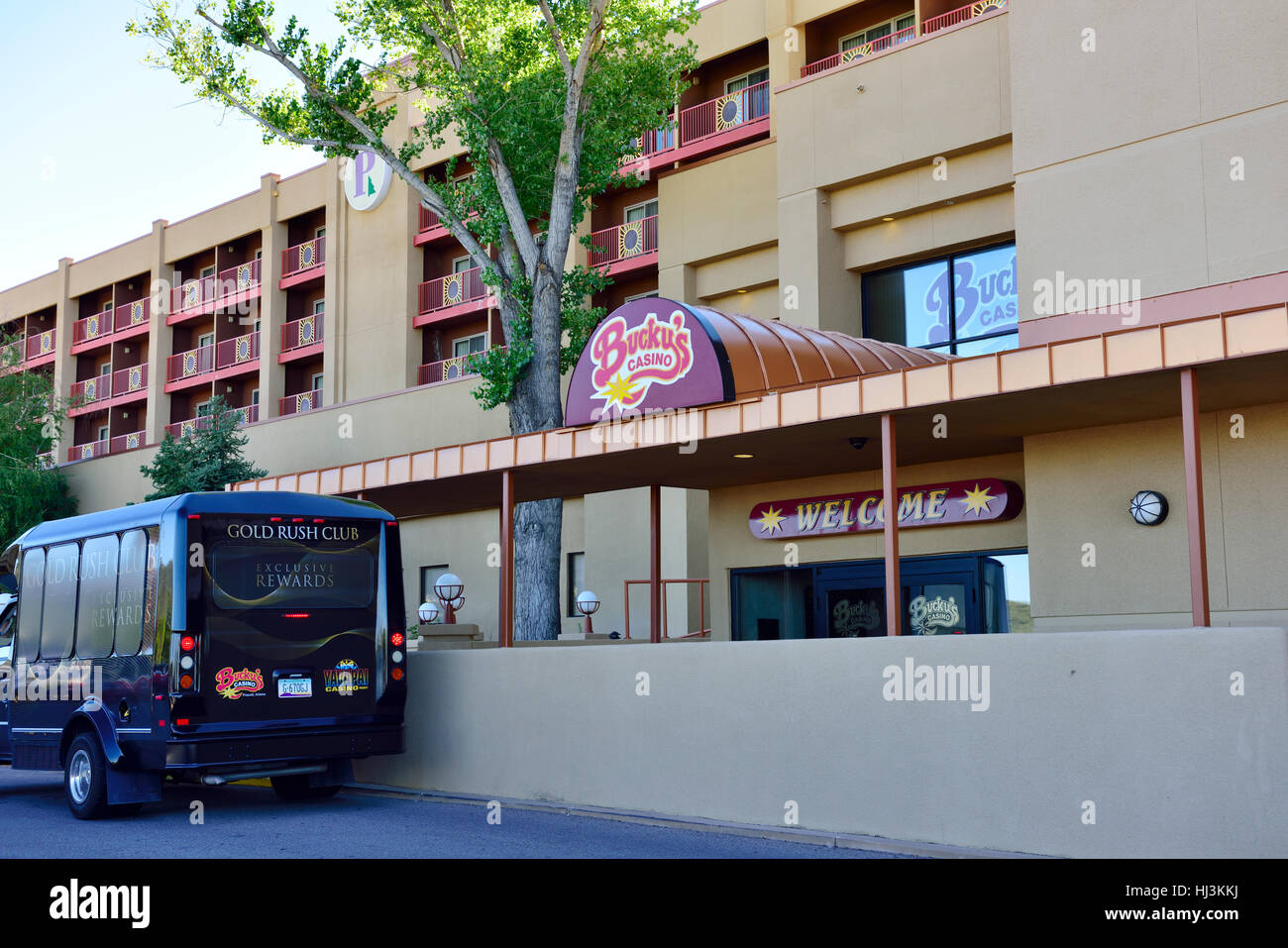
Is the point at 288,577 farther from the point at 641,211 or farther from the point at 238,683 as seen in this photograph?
the point at 641,211

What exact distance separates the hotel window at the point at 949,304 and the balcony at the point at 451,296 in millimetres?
16932

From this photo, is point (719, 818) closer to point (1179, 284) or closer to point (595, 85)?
point (1179, 284)

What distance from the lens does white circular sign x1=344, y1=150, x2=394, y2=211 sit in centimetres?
3778

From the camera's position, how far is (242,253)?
44.7 meters

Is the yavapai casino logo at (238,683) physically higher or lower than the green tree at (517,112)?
lower

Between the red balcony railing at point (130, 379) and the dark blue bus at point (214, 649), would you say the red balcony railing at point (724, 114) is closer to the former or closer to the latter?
the dark blue bus at point (214, 649)

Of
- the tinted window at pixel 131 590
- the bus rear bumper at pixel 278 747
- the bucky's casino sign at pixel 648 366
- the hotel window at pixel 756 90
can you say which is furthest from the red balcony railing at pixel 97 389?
the bus rear bumper at pixel 278 747

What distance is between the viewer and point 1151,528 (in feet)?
44.2

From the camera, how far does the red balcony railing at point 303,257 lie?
133 ft

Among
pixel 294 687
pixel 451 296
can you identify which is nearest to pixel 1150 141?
pixel 294 687

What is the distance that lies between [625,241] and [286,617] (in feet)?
72.9

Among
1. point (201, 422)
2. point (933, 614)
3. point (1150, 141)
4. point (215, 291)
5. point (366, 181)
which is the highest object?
point (366, 181)

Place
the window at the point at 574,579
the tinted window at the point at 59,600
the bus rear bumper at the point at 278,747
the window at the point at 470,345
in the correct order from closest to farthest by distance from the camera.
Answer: the bus rear bumper at the point at 278,747 → the tinted window at the point at 59,600 → the window at the point at 574,579 → the window at the point at 470,345
